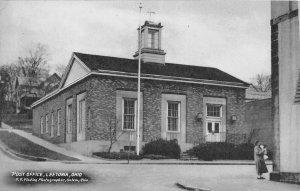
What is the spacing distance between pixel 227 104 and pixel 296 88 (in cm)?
319

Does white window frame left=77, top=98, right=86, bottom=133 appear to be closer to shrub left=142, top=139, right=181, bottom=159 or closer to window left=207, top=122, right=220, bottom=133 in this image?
shrub left=142, top=139, right=181, bottom=159

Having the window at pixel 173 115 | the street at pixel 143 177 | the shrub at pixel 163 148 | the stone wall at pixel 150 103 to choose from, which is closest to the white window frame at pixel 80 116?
the stone wall at pixel 150 103

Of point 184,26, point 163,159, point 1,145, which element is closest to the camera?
point 184,26

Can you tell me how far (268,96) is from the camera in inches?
685

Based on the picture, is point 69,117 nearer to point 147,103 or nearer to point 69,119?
point 69,119

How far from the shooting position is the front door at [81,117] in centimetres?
1469

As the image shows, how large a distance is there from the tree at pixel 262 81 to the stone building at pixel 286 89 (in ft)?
4.21

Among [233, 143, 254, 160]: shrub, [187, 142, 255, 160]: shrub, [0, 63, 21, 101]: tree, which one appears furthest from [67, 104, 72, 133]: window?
[233, 143, 254, 160]: shrub

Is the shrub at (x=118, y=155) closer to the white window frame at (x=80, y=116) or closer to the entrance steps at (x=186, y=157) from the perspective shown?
the white window frame at (x=80, y=116)

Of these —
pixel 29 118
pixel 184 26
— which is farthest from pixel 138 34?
pixel 29 118

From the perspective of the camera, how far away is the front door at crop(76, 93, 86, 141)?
14688 millimetres

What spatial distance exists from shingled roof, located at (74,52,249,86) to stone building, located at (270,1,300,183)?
142 cm

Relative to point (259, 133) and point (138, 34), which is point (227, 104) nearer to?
point (259, 133)

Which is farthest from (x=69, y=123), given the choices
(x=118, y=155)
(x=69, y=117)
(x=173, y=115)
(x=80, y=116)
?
(x=173, y=115)
